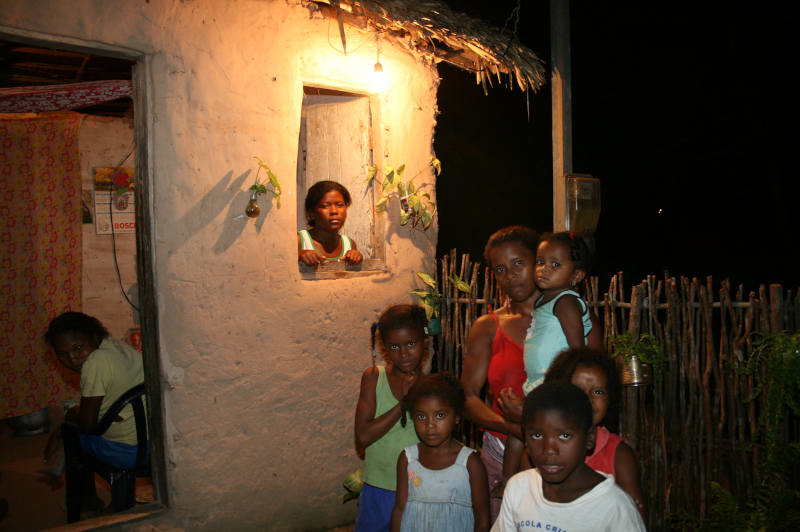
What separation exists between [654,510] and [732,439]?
0.68 meters

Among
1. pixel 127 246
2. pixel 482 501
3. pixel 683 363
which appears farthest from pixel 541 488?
pixel 127 246

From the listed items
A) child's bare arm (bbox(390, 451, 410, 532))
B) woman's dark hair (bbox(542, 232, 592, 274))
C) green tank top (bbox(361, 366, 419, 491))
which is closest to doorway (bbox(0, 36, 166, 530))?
green tank top (bbox(361, 366, 419, 491))

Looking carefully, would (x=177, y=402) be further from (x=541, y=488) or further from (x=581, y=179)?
(x=581, y=179)

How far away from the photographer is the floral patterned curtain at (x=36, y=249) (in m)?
5.86

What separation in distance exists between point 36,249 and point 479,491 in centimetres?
541

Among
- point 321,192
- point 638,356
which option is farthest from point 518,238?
point 321,192

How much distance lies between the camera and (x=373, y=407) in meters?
3.03

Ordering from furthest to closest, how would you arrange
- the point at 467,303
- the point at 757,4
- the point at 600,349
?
the point at 757,4, the point at 467,303, the point at 600,349

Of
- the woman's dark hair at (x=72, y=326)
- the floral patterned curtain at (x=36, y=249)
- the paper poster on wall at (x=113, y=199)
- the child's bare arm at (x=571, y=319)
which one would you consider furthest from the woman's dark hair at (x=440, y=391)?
the paper poster on wall at (x=113, y=199)

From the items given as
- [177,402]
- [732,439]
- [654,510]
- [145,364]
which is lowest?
[654,510]

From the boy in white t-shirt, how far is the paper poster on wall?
19.4 feet

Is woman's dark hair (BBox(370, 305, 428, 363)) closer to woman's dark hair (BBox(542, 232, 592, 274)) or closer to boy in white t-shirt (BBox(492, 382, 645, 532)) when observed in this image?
woman's dark hair (BBox(542, 232, 592, 274))

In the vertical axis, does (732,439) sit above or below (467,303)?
below

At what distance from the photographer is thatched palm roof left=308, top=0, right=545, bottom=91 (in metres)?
4.10
